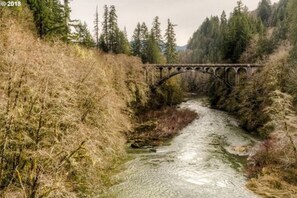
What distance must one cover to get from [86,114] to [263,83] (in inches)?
1204

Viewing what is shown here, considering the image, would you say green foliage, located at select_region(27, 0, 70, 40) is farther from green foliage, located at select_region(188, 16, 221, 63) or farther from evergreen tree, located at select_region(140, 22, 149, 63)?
green foliage, located at select_region(188, 16, 221, 63)

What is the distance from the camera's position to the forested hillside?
21344 mm

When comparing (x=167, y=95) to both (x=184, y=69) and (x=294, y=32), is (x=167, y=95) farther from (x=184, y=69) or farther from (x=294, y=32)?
(x=294, y=32)

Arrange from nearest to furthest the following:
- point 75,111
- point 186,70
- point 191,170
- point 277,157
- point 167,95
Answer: point 75,111, point 277,157, point 191,170, point 186,70, point 167,95

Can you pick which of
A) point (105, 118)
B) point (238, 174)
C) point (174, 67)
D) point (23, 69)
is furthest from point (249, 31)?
point (23, 69)

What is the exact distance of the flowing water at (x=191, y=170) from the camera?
19.5 metres

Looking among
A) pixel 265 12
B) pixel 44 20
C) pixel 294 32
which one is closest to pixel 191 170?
pixel 44 20

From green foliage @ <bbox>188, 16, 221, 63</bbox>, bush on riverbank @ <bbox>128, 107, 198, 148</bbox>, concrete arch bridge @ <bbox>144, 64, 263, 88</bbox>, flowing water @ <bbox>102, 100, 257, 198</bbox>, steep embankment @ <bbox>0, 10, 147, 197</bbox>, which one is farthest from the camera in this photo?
green foliage @ <bbox>188, 16, 221, 63</bbox>

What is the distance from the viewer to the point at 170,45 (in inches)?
Result: 2963

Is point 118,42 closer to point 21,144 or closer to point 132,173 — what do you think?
point 132,173

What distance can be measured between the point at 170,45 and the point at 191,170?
54.8m

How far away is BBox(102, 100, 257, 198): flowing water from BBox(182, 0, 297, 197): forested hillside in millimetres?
1755

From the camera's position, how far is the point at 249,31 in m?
67.2

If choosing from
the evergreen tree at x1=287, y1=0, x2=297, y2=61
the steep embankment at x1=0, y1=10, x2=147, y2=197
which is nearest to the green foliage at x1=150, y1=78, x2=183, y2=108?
the evergreen tree at x1=287, y1=0, x2=297, y2=61
